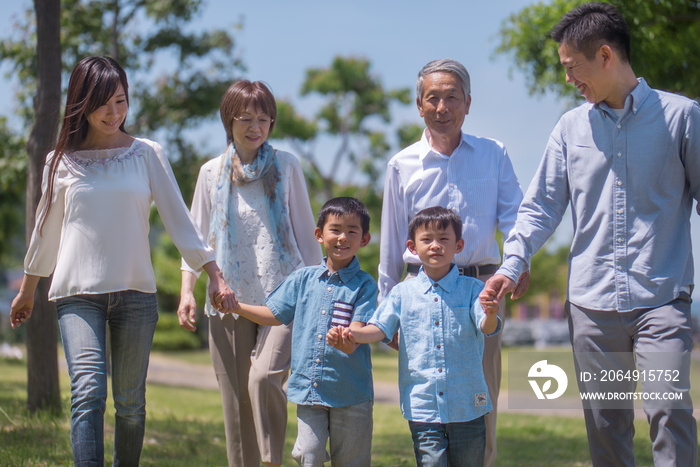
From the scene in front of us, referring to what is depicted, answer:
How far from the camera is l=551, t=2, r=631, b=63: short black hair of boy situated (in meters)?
3.66

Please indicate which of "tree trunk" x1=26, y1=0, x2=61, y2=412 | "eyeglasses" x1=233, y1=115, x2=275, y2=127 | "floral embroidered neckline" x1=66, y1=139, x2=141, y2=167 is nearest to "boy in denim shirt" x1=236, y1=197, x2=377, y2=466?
"eyeglasses" x1=233, y1=115, x2=275, y2=127

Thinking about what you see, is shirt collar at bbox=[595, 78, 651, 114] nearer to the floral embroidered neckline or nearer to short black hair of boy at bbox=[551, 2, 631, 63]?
short black hair of boy at bbox=[551, 2, 631, 63]

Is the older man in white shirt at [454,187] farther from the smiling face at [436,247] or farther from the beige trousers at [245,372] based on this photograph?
the beige trousers at [245,372]

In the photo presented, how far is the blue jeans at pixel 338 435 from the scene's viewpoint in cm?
397

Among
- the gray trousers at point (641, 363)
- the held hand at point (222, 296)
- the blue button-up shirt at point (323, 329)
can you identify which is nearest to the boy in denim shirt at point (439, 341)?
the blue button-up shirt at point (323, 329)

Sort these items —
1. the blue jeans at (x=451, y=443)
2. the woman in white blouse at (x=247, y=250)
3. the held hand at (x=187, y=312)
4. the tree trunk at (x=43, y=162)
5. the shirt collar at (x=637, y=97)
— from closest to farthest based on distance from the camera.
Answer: the shirt collar at (x=637, y=97) → the blue jeans at (x=451, y=443) → the held hand at (x=187, y=312) → the woman in white blouse at (x=247, y=250) → the tree trunk at (x=43, y=162)

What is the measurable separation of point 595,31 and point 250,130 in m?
2.04

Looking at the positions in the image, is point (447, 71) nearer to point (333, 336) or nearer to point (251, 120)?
point (251, 120)

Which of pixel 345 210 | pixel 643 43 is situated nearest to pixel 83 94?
pixel 345 210

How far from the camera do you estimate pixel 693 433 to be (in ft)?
11.1

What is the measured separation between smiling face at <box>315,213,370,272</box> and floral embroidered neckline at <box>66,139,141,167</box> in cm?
109

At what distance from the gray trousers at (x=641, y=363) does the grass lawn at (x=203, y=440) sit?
271cm

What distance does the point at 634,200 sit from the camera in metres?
3.58

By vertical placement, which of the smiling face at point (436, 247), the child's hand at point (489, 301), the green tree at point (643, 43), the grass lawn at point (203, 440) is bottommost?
the grass lawn at point (203, 440)
